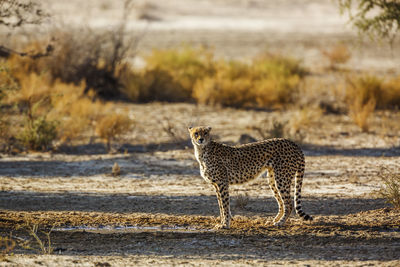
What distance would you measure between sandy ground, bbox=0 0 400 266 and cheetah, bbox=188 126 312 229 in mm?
369

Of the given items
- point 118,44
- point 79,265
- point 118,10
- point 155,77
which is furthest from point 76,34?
point 118,10

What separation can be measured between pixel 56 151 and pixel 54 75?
611cm

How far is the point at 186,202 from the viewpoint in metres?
9.91

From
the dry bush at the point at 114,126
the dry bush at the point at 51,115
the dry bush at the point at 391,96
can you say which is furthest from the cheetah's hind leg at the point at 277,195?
the dry bush at the point at 391,96

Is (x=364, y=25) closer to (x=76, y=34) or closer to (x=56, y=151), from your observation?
(x=56, y=151)

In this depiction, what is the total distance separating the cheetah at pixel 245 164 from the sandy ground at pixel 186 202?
369 mm

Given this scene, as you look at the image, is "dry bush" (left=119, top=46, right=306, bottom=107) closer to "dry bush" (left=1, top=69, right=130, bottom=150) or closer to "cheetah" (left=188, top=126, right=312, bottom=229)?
"dry bush" (left=1, top=69, right=130, bottom=150)

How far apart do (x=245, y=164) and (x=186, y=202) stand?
196cm

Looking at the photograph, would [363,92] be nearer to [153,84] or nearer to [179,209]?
[153,84]

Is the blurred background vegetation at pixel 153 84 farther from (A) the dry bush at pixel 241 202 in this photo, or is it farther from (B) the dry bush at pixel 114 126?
(A) the dry bush at pixel 241 202

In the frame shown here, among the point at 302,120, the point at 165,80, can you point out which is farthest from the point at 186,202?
the point at 165,80

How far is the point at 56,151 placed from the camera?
1366 cm

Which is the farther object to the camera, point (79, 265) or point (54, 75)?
point (54, 75)

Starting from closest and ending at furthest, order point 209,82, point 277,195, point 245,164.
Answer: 1. point 245,164
2. point 277,195
3. point 209,82
